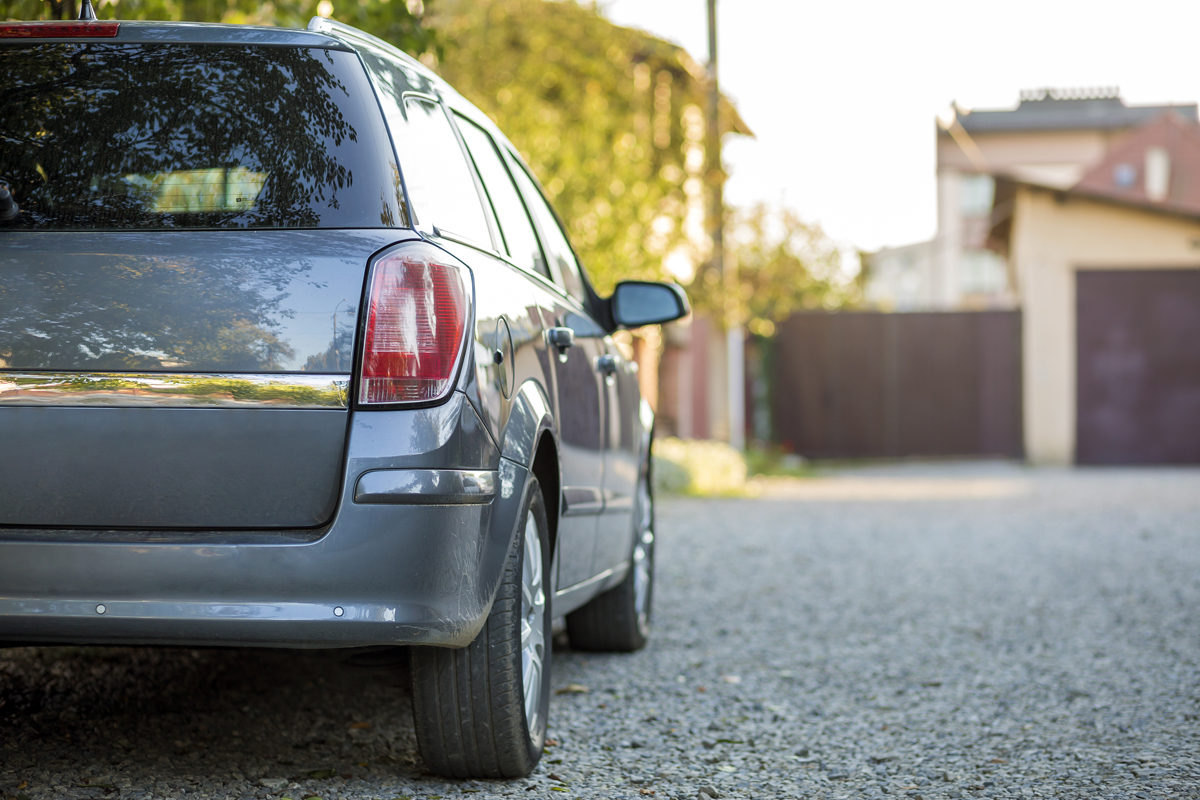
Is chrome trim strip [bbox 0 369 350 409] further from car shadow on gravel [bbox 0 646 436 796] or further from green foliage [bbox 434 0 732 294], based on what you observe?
green foliage [bbox 434 0 732 294]

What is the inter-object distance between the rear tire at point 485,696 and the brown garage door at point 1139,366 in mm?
14864

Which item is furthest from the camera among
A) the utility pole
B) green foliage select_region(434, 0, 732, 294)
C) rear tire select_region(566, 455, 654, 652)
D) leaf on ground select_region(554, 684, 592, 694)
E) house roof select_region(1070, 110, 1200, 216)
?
house roof select_region(1070, 110, 1200, 216)

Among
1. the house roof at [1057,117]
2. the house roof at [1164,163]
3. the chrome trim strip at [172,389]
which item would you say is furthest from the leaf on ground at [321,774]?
the house roof at [1057,117]

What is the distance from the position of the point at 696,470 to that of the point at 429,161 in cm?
1078

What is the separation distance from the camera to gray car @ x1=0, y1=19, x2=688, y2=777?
2611 mm

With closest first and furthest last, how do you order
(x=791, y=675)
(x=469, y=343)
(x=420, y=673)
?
(x=469, y=343), (x=420, y=673), (x=791, y=675)

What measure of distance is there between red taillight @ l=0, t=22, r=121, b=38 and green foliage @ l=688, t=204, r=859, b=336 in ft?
46.7

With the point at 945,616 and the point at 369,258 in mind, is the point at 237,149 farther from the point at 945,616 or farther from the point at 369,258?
the point at 945,616

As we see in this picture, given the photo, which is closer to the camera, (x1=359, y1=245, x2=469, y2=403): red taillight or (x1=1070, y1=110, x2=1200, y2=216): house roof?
(x1=359, y1=245, x2=469, y2=403): red taillight

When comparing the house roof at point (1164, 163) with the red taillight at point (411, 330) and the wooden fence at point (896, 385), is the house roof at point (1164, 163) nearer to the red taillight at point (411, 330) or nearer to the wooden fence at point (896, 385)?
the wooden fence at point (896, 385)

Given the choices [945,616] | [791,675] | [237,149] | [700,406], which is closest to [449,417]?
[237,149]

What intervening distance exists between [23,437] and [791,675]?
3.17 m

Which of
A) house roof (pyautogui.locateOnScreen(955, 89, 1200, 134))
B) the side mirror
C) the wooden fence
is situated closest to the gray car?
the side mirror

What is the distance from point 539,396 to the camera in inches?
131
